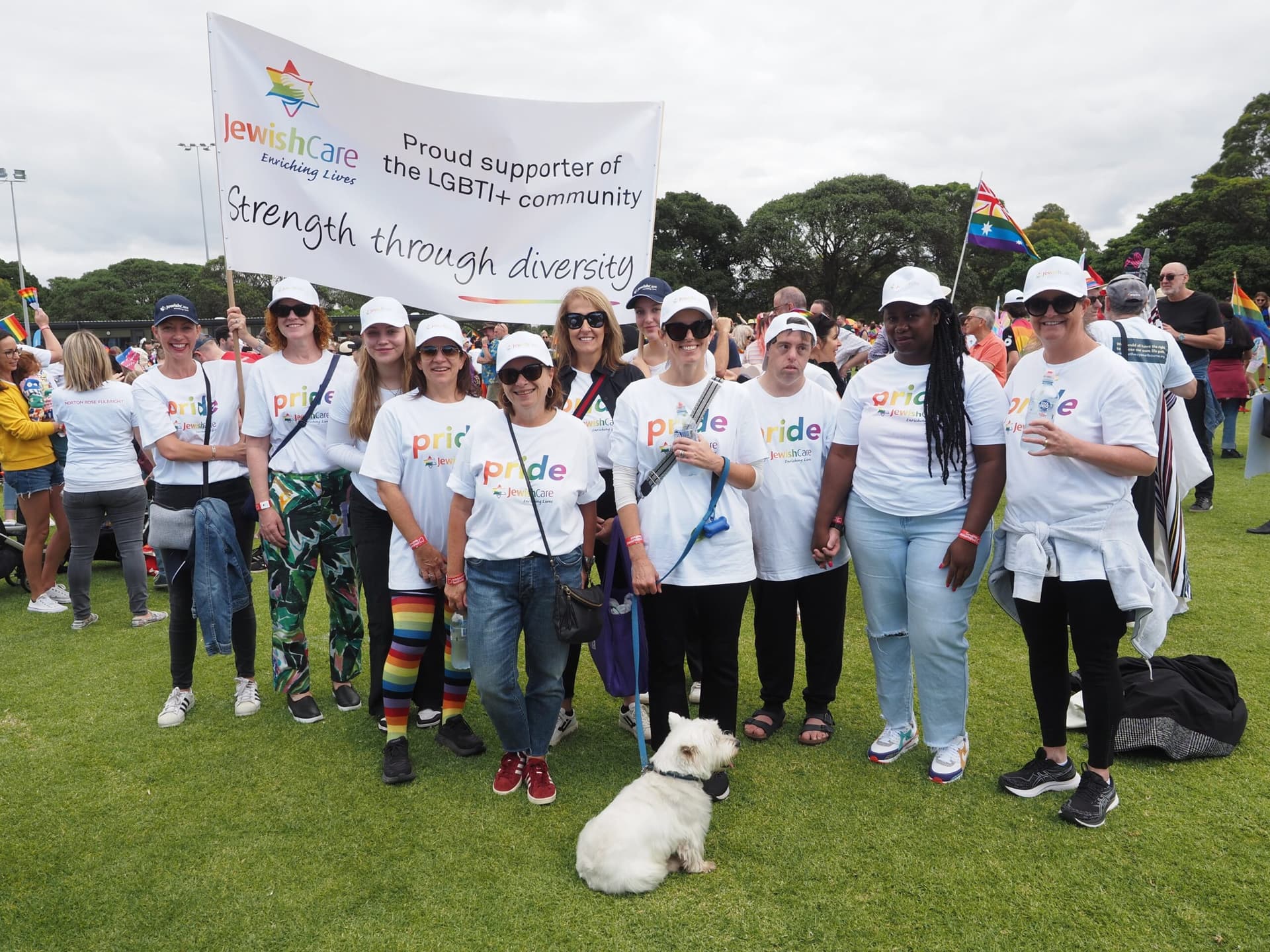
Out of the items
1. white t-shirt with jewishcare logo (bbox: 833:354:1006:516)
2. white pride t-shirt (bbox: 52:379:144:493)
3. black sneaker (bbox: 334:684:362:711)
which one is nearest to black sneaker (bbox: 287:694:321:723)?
black sneaker (bbox: 334:684:362:711)

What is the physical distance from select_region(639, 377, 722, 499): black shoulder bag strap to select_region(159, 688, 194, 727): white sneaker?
A: 315 cm

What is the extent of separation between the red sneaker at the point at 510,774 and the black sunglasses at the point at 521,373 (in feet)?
5.82

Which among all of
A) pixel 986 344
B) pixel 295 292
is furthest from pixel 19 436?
pixel 986 344

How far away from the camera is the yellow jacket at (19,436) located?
670 centimetres

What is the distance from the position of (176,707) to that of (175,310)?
229 cm

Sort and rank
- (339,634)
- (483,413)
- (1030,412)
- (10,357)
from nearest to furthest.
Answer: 1. (1030,412)
2. (483,413)
3. (339,634)
4. (10,357)

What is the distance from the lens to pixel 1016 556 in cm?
326

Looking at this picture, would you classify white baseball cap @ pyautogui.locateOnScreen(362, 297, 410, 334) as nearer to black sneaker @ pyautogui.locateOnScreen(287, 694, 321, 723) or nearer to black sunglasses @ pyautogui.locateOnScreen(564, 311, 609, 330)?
black sunglasses @ pyautogui.locateOnScreen(564, 311, 609, 330)

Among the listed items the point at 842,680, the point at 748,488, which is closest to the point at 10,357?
the point at 748,488

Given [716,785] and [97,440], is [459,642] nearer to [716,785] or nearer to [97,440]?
[716,785]

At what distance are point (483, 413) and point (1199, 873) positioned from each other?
3451 millimetres

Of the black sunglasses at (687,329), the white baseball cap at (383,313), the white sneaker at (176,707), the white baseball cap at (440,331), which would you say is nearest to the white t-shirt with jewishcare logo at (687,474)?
the black sunglasses at (687,329)

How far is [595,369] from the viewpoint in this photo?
4121 mm

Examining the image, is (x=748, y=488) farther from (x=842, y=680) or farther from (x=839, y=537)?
(x=842, y=680)
